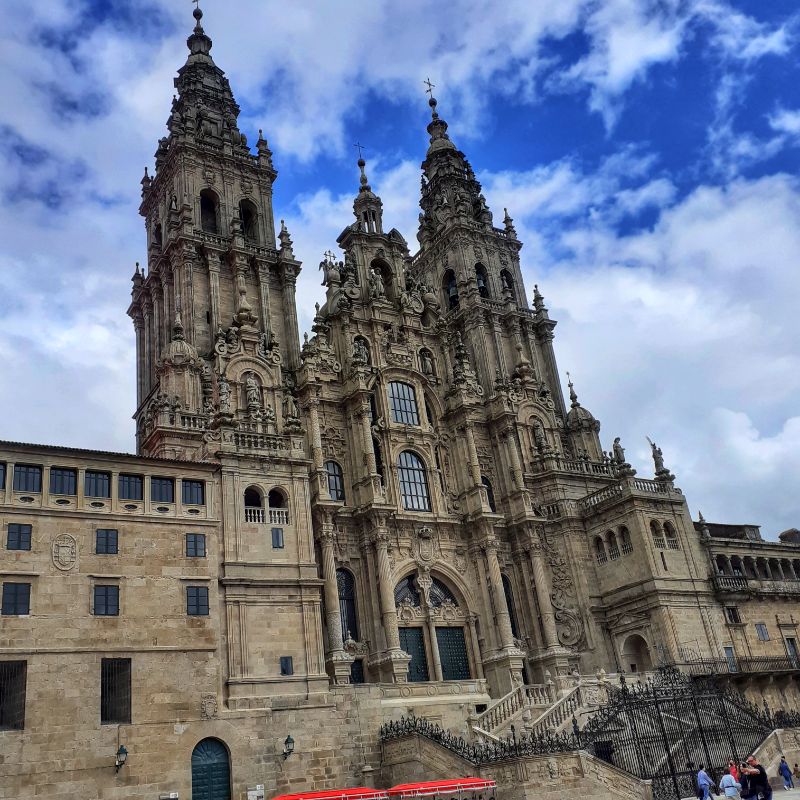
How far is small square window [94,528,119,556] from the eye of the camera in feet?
112

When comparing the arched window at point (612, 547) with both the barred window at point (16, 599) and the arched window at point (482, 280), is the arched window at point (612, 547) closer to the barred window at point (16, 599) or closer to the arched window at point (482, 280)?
the arched window at point (482, 280)

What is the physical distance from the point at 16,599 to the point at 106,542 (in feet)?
12.9

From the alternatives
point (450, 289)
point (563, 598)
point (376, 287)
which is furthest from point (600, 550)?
point (450, 289)

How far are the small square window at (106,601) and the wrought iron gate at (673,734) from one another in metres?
18.3

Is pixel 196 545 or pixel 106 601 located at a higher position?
pixel 196 545

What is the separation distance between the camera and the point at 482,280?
6756 centimetres

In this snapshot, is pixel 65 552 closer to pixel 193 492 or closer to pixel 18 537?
pixel 18 537

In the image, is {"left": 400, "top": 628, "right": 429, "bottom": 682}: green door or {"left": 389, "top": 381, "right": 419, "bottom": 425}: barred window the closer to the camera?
{"left": 400, "top": 628, "right": 429, "bottom": 682}: green door

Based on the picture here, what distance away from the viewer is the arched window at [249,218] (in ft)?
187

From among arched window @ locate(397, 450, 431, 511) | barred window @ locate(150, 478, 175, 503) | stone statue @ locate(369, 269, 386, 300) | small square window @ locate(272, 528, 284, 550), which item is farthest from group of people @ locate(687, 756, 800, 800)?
stone statue @ locate(369, 269, 386, 300)

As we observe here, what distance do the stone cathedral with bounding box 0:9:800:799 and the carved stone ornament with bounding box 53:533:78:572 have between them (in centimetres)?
12

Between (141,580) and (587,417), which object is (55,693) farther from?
(587,417)

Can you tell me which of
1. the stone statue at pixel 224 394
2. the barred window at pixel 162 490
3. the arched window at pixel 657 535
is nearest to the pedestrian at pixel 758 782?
the barred window at pixel 162 490

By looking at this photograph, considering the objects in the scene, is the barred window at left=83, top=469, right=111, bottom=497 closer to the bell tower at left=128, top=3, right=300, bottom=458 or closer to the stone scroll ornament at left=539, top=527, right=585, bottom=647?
the bell tower at left=128, top=3, right=300, bottom=458
